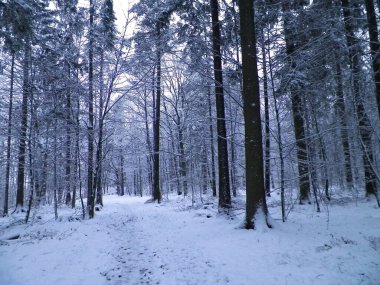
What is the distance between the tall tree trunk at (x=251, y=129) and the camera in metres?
6.89

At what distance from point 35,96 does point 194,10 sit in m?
8.67

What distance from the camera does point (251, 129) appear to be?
7.09 meters

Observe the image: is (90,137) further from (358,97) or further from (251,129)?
(358,97)

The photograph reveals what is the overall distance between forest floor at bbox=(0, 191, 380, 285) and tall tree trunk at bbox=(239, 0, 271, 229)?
26.2 inches

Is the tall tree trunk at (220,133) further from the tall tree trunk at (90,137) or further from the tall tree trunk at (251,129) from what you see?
the tall tree trunk at (90,137)

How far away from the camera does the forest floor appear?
14.9ft

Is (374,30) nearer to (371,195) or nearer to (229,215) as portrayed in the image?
(371,195)

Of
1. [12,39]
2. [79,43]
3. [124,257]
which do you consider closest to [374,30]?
[124,257]

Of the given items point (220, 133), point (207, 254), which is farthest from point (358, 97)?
point (207, 254)

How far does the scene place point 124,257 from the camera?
620cm

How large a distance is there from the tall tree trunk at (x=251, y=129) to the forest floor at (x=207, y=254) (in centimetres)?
66

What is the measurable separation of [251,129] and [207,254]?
355 cm

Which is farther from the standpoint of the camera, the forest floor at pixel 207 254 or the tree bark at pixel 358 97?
the tree bark at pixel 358 97

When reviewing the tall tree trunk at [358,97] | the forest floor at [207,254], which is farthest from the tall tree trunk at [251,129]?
the tall tree trunk at [358,97]
